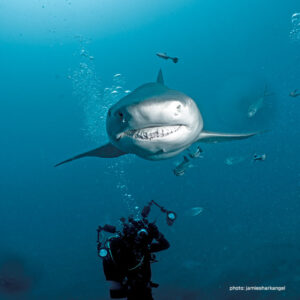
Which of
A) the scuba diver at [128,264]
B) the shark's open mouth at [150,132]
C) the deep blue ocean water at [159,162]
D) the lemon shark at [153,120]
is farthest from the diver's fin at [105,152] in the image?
the deep blue ocean water at [159,162]

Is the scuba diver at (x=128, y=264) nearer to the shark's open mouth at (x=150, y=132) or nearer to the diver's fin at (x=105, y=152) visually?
the shark's open mouth at (x=150, y=132)

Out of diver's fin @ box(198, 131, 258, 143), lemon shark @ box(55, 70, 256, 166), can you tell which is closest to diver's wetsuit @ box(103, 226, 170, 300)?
lemon shark @ box(55, 70, 256, 166)

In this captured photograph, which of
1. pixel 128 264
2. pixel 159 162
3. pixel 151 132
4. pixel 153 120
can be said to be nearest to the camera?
pixel 153 120

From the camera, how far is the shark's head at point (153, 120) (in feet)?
7.23

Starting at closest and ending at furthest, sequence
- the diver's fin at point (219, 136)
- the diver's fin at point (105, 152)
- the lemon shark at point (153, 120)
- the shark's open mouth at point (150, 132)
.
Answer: the lemon shark at point (153, 120) < the shark's open mouth at point (150, 132) < the diver's fin at point (219, 136) < the diver's fin at point (105, 152)

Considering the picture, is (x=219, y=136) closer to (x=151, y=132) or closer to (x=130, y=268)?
(x=151, y=132)

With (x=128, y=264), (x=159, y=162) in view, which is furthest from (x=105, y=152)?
(x=159, y=162)

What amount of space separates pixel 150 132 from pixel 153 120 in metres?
0.30

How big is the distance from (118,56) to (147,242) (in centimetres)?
3418

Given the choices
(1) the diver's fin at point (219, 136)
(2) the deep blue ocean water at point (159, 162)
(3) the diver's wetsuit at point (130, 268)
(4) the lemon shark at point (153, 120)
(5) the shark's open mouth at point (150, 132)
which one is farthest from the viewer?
(2) the deep blue ocean water at point (159, 162)

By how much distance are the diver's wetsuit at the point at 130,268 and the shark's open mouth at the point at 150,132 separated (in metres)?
1.51

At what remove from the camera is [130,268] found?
10.1ft

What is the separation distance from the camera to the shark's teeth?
2.53 m

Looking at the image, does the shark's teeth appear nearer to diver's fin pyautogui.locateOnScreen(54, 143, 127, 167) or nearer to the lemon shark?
the lemon shark
